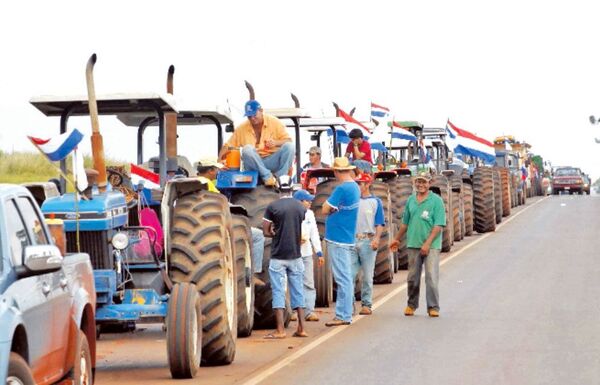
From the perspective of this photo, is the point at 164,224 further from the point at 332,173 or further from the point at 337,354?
the point at 332,173

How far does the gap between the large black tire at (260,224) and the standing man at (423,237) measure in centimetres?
252

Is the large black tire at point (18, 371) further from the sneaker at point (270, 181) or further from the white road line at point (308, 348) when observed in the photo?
the sneaker at point (270, 181)

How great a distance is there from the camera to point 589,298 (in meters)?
23.7

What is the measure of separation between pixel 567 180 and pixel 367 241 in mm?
78240

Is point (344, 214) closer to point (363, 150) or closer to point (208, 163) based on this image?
point (208, 163)

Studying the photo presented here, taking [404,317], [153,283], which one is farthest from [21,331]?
[404,317]

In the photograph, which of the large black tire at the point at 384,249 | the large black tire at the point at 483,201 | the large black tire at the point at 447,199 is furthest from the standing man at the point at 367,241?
the large black tire at the point at 483,201

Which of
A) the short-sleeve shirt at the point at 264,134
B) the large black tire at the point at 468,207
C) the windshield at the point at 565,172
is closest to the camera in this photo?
the short-sleeve shirt at the point at 264,134

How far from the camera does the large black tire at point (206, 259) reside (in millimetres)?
15641

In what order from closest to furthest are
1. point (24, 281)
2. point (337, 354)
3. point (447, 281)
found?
point (24, 281), point (337, 354), point (447, 281)

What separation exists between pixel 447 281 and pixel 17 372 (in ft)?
62.0

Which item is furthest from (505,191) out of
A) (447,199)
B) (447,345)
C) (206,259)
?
(206,259)

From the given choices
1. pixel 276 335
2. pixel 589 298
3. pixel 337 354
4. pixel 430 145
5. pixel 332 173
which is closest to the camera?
pixel 337 354

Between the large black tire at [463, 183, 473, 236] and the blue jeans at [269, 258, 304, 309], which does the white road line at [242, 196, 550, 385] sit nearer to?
the blue jeans at [269, 258, 304, 309]
